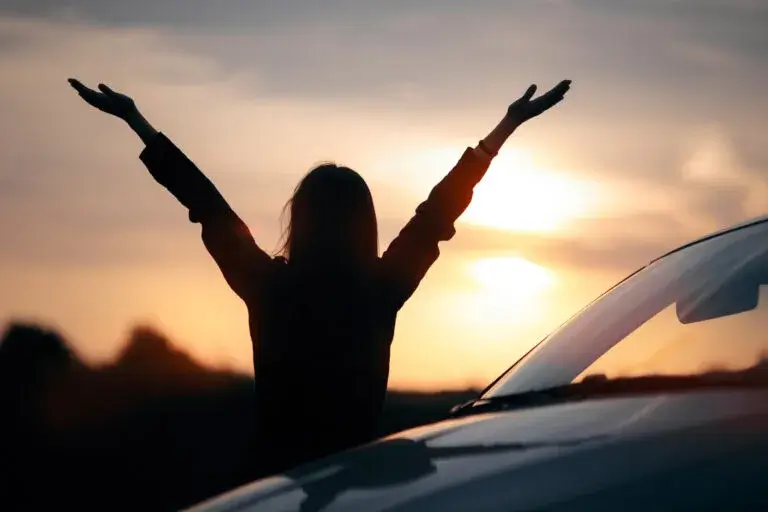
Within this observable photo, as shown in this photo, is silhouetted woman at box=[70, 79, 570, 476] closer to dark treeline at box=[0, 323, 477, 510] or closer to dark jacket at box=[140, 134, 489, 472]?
dark jacket at box=[140, 134, 489, 472]

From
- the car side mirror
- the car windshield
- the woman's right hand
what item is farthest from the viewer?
the woman's right hand

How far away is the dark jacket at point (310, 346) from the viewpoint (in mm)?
4789

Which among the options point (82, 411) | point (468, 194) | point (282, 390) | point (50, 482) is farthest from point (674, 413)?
point (82, 411)

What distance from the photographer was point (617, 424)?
8.69ft

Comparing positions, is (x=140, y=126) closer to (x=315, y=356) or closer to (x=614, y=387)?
(x=315, y=356)

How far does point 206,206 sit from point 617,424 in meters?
2.67

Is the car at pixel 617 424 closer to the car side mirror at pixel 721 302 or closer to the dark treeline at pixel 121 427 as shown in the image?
the car side mirror at pixel 721 302

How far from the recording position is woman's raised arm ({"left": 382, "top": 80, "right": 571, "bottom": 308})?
5.02 m

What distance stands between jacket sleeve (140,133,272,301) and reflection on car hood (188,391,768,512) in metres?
1.78

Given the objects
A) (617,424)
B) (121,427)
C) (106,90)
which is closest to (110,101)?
(106,90)

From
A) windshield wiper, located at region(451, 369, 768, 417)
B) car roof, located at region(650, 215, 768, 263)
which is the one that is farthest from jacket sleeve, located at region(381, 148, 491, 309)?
windshield wiper, located at region(451, 369, 768, 417)

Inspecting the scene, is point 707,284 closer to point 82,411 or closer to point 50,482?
point 50,482

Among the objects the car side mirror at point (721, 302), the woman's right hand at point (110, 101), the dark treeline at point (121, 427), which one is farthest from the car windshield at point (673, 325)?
the dark treeline at point (121, 427)

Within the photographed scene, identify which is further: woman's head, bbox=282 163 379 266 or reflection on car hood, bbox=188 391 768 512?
woman's head, bbox=282 163 379 266
